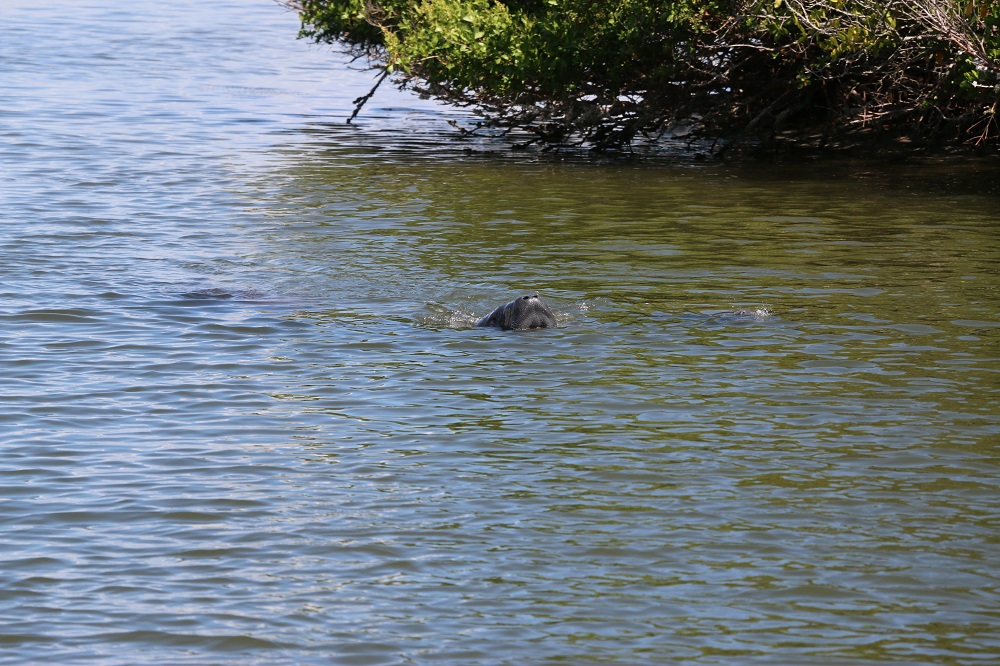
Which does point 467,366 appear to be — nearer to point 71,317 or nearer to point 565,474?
point 565,474

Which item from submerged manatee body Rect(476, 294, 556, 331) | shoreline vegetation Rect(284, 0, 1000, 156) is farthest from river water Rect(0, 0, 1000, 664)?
shoreline vegetation Rect(284, 0, 1000, 156)

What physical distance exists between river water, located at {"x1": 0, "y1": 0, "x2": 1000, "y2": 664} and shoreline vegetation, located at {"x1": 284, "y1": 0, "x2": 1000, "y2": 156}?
1958 millimetres

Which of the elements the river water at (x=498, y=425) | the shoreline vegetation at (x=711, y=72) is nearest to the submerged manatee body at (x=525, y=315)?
the river water at (x=498, y=425)

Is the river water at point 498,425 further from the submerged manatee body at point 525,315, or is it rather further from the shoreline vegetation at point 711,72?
the shoreline vegetation at point 711,72

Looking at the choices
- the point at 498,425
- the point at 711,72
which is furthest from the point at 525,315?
the point at 711,72

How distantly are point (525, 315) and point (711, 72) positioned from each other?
10.5 meters

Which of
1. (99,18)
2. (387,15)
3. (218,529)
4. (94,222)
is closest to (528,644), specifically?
(218,529)

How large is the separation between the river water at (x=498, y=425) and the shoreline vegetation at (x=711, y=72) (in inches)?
77.1

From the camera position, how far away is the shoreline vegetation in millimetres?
18875

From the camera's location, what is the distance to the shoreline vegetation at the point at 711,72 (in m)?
18.9

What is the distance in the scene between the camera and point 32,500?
26.4 feet

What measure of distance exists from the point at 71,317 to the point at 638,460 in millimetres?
6207

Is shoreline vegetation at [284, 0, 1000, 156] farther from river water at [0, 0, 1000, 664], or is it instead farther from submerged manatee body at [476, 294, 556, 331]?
submerged manatee body at [476, 294, 556, 331]

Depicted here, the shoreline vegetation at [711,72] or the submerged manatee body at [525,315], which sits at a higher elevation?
the shoreline vegetation at [711,72]
